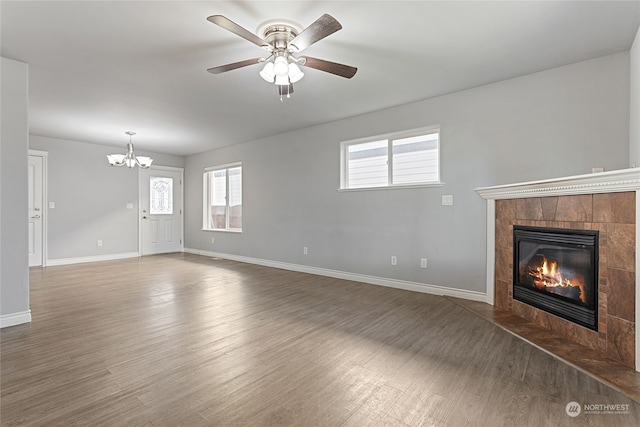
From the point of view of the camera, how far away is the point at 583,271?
7.98ft

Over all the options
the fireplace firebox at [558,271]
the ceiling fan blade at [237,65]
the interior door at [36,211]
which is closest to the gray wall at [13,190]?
the ceiling fan blade at [237,65]

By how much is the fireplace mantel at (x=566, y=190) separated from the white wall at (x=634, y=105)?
0.60 m

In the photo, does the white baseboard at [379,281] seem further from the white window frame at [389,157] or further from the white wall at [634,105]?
the white wall at [634,105]

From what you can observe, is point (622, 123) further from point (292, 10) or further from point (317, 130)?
point (317, 130)

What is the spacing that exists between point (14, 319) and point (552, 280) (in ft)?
16.7

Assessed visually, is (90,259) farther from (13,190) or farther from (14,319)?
(13,190)

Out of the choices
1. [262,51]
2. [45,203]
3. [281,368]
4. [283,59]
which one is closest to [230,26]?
[283,59]

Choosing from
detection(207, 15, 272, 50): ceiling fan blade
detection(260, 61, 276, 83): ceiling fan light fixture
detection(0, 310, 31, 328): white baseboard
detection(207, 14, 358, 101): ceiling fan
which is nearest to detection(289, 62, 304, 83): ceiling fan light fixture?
detection(207, 14, 358, 101): ceiling fan

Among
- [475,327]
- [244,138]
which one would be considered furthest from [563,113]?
[244,138]

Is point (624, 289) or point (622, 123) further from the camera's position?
point (622, 123)

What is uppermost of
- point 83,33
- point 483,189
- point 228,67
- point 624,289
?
point 83,33

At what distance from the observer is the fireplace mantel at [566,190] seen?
6.56 ft

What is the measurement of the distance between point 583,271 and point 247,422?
2776 millimetres

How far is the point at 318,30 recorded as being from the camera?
74.3 inches
